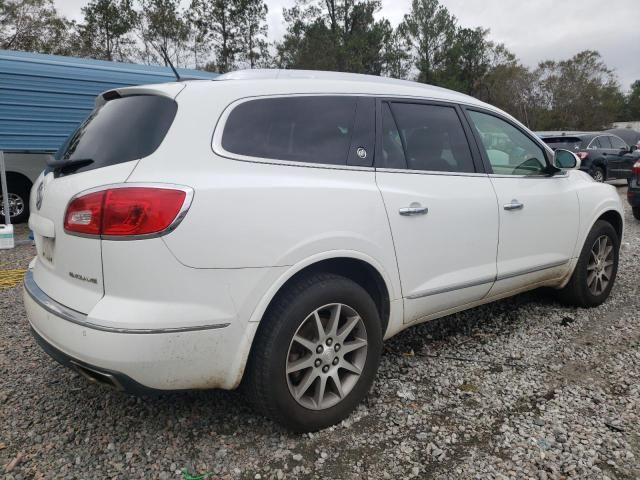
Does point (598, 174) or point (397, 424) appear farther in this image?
point (598, 174)

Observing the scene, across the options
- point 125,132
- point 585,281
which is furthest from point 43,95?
point 585,281

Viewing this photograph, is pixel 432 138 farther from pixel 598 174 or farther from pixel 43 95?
pixel 598 174

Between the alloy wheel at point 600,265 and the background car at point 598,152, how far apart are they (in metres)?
9.42

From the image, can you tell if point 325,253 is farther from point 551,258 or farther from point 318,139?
point 551,258

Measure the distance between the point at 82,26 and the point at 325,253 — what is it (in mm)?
32530

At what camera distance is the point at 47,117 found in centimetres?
761

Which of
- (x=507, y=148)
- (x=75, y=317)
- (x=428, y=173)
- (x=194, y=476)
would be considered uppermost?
(x=507, y=148)

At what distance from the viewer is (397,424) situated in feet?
8.15

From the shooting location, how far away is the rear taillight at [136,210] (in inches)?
73.5

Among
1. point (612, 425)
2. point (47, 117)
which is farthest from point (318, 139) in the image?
point (47, 117)

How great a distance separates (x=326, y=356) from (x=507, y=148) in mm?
2142

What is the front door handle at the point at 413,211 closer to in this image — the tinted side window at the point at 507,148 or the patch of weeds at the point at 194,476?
the tinted side window at the point at 507,148

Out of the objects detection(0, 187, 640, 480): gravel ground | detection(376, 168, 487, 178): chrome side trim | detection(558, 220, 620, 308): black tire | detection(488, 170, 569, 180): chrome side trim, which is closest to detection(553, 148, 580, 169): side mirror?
detection(488, 170, 569, 180): chrome side trim

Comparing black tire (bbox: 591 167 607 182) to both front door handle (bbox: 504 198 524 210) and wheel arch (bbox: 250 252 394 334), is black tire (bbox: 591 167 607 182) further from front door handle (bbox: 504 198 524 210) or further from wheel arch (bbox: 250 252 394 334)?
wheel arch (bbox: 250 252 394 334)
